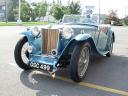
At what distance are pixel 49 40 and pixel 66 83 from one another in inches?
43.9

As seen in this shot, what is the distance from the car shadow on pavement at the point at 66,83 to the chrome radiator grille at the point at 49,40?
2.02 feet

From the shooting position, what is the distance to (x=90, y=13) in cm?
805

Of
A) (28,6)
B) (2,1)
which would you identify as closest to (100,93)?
(28,6)

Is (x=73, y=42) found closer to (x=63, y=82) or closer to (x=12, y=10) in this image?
(x=63, y=82)

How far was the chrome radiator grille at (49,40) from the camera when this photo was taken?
5836mm

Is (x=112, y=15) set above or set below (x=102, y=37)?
above

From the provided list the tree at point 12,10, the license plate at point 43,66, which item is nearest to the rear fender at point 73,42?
the license plate at point 43,66

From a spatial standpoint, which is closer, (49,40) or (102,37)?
(49,40)

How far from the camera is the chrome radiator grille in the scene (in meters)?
5.84

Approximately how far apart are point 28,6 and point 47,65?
64540 mm

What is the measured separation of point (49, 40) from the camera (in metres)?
5.91

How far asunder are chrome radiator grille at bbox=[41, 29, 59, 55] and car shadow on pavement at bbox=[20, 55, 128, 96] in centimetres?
62

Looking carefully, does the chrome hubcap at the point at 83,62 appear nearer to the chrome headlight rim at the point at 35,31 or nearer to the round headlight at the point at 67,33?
the round headlight at the point at 67,33

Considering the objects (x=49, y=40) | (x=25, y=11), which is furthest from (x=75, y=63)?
(x=25, y=11)
